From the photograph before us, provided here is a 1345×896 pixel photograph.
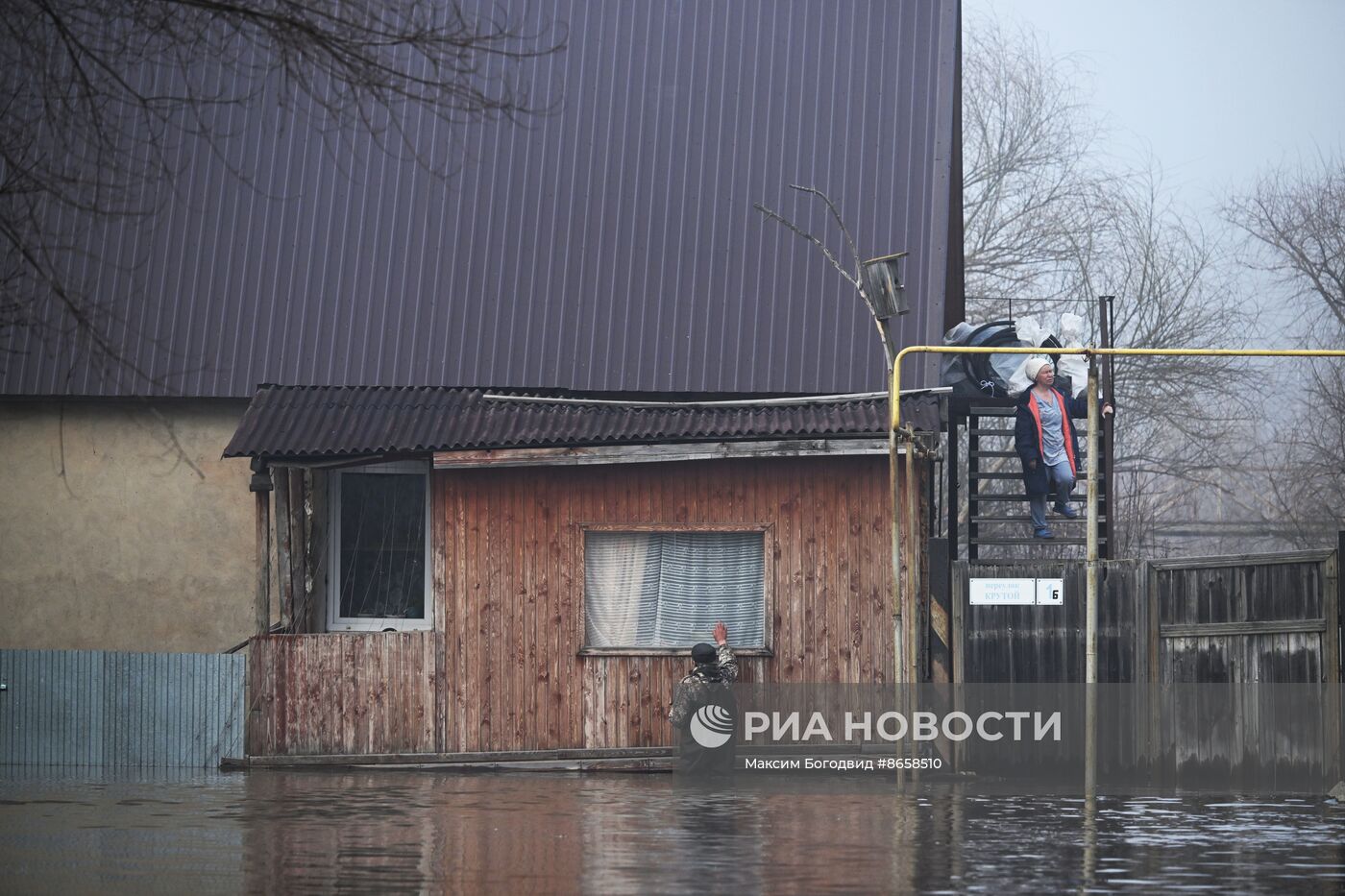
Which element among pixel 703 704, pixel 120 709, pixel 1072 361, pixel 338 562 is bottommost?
pixel 120 709

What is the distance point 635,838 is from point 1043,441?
23.1 ft

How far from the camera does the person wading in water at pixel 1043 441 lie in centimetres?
1736

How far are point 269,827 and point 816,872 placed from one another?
436 cm

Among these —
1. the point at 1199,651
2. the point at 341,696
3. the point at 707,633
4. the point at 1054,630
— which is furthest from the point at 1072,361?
the point at 341,696

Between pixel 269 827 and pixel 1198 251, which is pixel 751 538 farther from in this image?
pixel 1198 251

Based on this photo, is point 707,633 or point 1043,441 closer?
point 1043,441

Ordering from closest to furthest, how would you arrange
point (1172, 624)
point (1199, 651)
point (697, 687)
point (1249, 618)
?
point (1249, 618), point (1199, 651), point (1172, 624), point (697, 687)

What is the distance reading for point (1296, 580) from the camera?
15359 mm

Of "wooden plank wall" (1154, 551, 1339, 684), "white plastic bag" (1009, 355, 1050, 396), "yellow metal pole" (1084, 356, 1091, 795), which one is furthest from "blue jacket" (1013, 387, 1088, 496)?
"yellow metal pole" (1084, 356, 1091, 795)

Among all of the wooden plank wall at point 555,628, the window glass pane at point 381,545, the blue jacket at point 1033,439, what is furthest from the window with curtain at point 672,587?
the blue jacket at point 1033,439

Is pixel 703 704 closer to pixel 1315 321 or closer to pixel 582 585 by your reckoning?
pixel 582 585

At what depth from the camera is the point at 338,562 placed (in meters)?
19.4

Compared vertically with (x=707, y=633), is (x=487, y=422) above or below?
above

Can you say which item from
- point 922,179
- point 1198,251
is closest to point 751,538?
point 922,179
